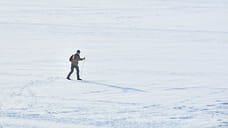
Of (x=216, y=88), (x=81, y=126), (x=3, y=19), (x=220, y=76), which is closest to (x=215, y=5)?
(x=3, y=19)

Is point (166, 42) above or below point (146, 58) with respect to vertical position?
above

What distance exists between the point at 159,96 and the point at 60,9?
61.1 ft

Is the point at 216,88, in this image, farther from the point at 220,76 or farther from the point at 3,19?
the point at 3,19

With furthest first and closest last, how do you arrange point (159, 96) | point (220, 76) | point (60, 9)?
point (60, 9)
point (220, 76)
point (159, 96)

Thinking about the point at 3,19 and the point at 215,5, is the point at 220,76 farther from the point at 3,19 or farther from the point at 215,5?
the point at 215,5

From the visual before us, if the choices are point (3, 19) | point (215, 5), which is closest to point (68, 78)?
point (3, 19)

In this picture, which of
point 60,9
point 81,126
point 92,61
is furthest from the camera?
point 60,9

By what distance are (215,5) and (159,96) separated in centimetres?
2096

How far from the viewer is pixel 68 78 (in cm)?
1241

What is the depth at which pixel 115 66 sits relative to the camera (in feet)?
47.4

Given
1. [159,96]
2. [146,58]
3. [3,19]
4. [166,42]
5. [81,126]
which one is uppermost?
[3,19]

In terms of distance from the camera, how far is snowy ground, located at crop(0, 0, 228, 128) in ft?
28.8

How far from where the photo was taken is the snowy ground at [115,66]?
878cm

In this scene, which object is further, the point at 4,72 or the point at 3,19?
the point at 3,19
